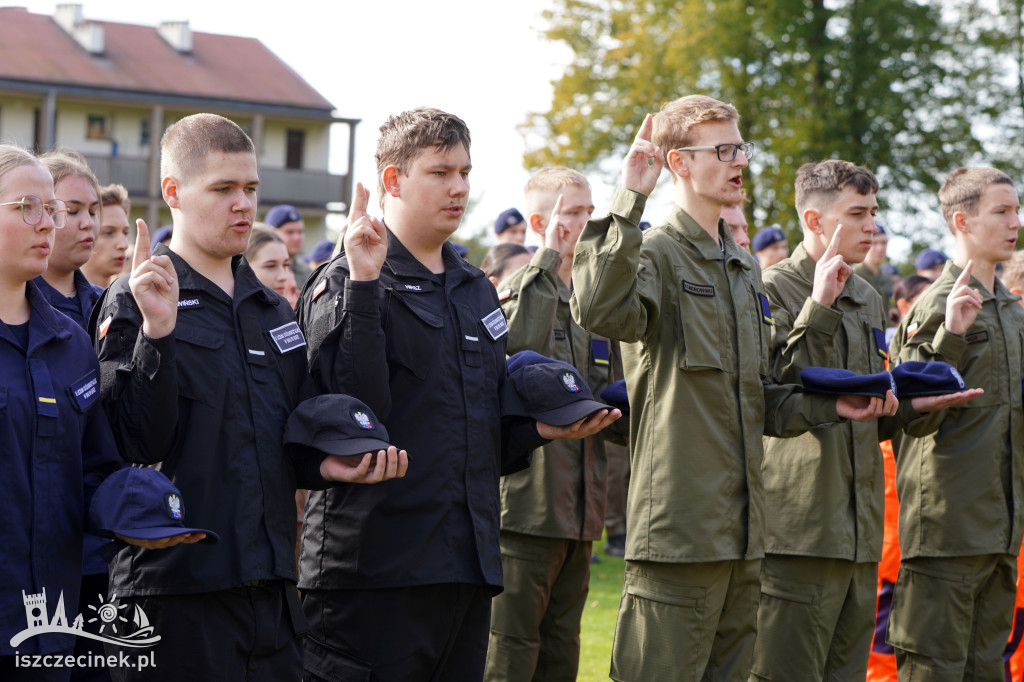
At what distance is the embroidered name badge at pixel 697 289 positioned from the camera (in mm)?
4824

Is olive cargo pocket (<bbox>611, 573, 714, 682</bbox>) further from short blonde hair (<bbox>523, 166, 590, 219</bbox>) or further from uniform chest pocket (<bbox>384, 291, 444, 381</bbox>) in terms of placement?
short blonde hair (<bbox>523, 166, 590, 219</bbox>)

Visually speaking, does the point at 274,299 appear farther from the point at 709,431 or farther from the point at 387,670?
the point at 709,431

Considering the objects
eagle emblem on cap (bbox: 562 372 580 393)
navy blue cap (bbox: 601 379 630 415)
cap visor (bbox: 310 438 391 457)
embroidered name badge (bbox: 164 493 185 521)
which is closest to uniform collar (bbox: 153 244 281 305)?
cap visor (bbox: 310 438 391 457)

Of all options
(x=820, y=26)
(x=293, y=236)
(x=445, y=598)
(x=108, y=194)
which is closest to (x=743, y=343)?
(x=445, y=598)

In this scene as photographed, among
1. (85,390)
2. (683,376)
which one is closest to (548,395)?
(683,376)

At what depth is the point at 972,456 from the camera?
6211mm

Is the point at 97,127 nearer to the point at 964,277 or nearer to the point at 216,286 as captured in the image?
the point at 964,277

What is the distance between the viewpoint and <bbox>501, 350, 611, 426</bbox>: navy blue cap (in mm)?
4145

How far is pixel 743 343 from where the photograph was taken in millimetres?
4867

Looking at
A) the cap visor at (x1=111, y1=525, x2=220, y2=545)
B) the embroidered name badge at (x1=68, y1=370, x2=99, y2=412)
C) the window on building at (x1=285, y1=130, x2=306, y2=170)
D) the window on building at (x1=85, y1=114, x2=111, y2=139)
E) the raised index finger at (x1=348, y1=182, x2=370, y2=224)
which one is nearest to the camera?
the cap visor at (x1=111, y1=525, x2=220, y2=545)

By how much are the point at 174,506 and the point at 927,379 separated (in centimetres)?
363

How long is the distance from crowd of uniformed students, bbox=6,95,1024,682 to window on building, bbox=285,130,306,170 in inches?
1501

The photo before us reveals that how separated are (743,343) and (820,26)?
23.1m

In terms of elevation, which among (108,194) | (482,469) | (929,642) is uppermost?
(108,194)
